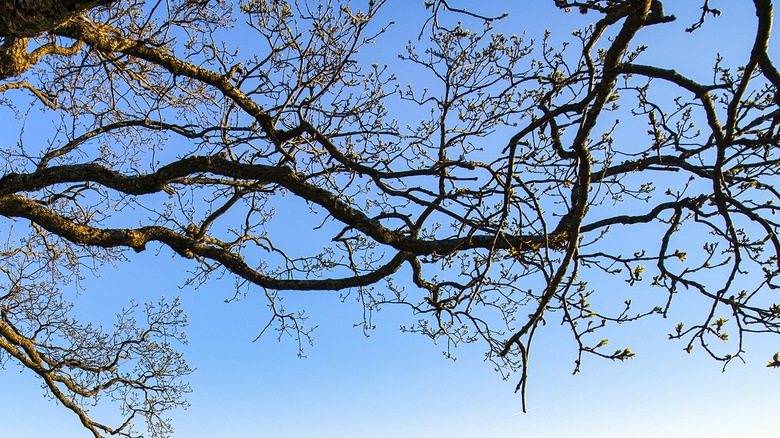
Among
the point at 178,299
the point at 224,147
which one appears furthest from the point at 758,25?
the point at 178,299

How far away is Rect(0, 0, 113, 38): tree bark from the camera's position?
3.48m

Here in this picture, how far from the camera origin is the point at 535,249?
131 inches

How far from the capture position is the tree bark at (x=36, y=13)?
3477mm

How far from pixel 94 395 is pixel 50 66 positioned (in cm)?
408

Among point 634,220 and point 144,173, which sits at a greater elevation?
point 144,173

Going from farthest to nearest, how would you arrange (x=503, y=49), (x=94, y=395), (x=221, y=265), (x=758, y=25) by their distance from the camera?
(x=94, y=395), (x=221, y=265), (x=503, y=49), (x=758, y=25)

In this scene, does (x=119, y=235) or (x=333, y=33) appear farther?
(x=119, y=235)

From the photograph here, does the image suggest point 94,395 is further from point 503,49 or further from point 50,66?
point 503,49

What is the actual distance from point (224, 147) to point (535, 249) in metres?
3.06

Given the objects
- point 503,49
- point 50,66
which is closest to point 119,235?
point 50,66

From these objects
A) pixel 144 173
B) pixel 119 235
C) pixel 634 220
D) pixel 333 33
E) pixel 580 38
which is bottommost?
→ pixel 634 220

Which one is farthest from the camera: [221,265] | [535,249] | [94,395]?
[94,395]

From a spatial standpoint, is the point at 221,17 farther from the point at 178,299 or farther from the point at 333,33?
the point at 178,299

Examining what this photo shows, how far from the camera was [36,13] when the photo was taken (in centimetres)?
362
